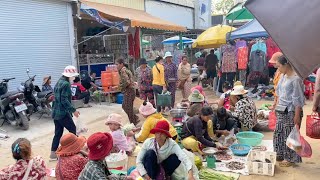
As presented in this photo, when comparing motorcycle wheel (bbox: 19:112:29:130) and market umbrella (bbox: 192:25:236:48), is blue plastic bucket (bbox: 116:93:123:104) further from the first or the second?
market umbrella (bbox: 192:25:236:48)

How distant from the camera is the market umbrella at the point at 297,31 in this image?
4.05ft

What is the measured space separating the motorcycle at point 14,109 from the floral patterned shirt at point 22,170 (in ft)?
13.6

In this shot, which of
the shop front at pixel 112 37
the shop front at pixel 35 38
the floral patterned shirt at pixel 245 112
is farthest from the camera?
the shop front at pixel 112 37

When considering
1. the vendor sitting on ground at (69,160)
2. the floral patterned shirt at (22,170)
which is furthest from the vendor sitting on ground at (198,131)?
the floral patterned shirt at (22,170)

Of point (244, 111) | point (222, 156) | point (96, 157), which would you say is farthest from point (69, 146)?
point (244, 111)

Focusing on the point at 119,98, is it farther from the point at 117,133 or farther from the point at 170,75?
the point at 117,133

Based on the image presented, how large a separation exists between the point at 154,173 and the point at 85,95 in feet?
22.4

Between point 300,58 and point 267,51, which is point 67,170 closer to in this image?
point 300,58

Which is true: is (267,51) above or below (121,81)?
above

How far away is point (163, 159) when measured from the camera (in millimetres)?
3574

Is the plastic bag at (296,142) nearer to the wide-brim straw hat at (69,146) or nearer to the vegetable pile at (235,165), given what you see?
the vegetable pile at (235,165)

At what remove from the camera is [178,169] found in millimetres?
3596

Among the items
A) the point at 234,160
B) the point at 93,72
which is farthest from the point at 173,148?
the point at 93,72

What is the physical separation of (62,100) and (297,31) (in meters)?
4.47
